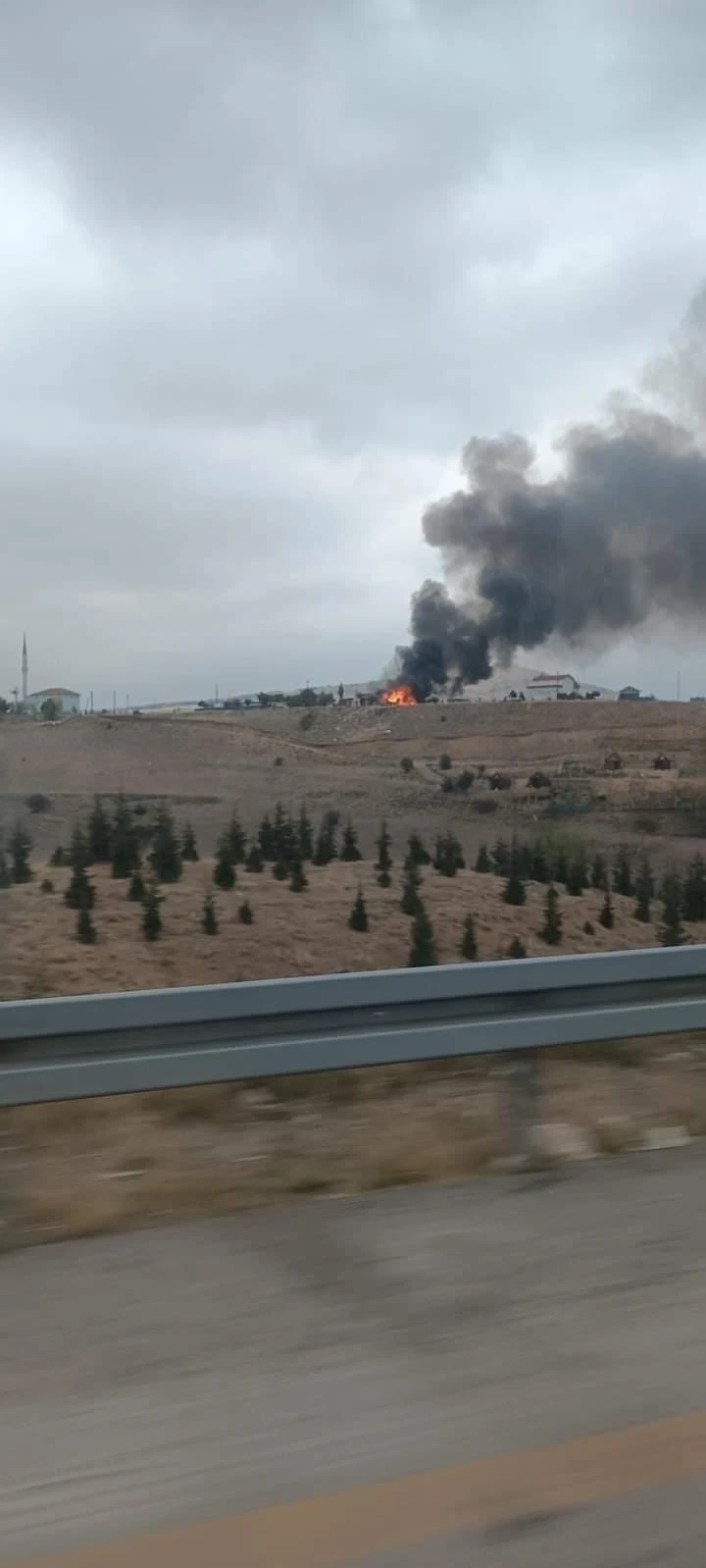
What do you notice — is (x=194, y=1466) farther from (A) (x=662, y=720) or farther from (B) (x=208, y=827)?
(A) (x=662, y=720)

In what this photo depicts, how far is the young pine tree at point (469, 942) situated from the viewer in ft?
28.3

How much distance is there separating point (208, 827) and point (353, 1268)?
3.76 metres

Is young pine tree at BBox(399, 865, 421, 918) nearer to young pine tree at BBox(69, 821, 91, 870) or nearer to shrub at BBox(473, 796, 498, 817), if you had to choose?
shrub at BBox(473, 796, 498, 817)

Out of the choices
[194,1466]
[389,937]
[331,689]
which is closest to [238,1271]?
[194,1466]

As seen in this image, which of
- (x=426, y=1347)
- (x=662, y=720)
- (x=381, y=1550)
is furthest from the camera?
(x=662, y=720)

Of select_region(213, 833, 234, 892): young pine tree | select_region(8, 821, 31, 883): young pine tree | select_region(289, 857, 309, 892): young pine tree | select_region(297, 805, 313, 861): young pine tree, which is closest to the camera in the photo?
select_region(8, 821, 31, 883): young pine tree

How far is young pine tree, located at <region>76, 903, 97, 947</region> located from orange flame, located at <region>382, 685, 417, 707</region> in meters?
4.61

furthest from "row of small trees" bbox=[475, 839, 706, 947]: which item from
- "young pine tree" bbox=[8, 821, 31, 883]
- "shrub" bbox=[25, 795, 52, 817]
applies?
"young pine tree" bbox=[8, 821, 31, 883]

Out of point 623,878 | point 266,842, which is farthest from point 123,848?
point 623,878

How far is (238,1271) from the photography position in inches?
206

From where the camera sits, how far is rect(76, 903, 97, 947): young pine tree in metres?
8.13

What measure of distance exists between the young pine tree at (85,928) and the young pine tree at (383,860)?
1.57m

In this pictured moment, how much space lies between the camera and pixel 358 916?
8.56 m

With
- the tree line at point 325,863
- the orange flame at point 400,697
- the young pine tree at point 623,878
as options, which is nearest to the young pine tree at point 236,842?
the tree line at point 325,863
